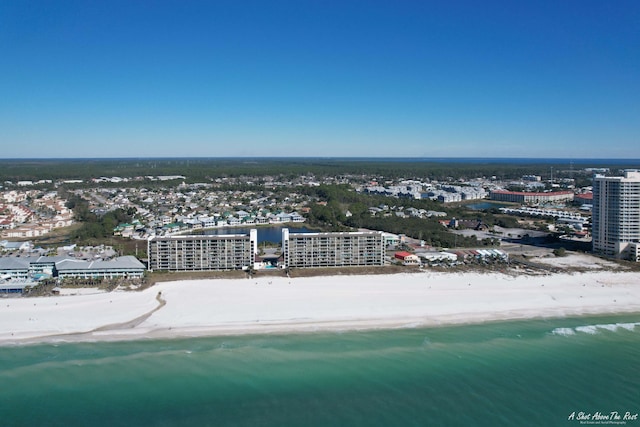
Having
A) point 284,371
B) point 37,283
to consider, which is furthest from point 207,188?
point 284,371

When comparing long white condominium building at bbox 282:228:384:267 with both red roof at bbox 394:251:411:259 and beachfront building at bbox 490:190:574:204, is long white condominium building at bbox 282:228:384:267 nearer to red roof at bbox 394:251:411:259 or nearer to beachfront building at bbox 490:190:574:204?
red roof at bbox 394:251:411:259

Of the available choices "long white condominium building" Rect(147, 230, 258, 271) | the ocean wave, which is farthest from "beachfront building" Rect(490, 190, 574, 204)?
"long white condominium building" Rect(147, 230, 258, 271)

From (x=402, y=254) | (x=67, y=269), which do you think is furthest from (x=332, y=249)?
(x=67, y=269)

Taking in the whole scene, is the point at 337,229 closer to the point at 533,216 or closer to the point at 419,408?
the point at 533,216

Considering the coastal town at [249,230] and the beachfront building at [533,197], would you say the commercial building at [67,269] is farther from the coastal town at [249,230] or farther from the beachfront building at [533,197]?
the beachfront building at [533,197]

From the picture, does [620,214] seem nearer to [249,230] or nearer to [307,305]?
[307,305]

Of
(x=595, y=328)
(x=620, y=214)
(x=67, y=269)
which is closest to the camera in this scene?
(x=595, y=328)

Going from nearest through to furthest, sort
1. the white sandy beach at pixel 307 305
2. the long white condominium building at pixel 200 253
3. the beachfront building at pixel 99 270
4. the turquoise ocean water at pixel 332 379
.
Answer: the turquoise ocean water at pixel 332 379
the white sandy beach at pixel 307 305
the beachfront building at pixel 99 270
the long white condominium building at pixel 200 253

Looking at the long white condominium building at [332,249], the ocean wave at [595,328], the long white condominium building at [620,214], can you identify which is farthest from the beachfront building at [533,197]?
the ocean wave at [595,328]
